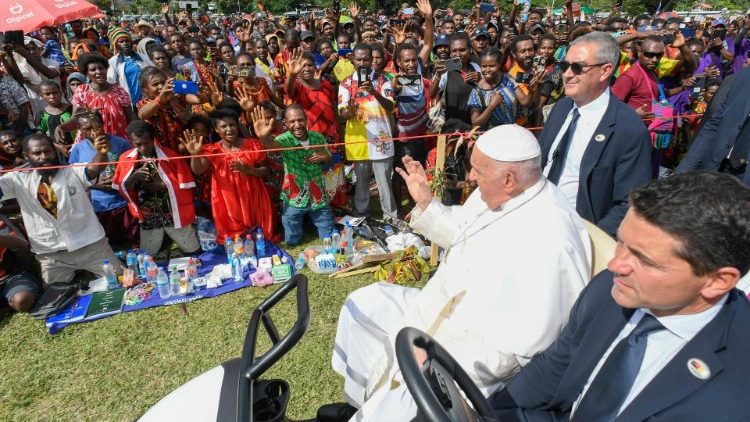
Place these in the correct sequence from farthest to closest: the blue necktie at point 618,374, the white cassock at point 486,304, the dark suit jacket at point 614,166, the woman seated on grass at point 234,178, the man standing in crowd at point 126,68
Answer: the man standing in crowd at point 126,68
the woman seated on grass at point 234,178
the dark suit jacket at point 614,166
the white cassock at point 486,304
the blue necktie at point 618,374

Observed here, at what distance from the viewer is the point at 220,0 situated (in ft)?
207

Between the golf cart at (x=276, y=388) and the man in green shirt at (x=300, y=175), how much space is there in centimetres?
330

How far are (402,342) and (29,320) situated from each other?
448 centimetres

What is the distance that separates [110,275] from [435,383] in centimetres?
450

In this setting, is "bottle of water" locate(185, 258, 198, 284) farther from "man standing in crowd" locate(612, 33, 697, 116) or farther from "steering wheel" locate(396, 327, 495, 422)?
"man standing in crowd" locate(612, 33, 697, 116)

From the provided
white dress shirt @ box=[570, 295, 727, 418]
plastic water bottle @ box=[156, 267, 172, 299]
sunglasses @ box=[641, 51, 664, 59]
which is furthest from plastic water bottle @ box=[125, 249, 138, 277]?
sunglasses @ box=[641, 51, 664, 59]

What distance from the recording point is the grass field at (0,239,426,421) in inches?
131

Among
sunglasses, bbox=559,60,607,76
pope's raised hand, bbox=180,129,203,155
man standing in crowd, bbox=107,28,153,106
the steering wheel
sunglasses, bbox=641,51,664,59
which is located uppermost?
sunglasses, bbox=559,60,607,76

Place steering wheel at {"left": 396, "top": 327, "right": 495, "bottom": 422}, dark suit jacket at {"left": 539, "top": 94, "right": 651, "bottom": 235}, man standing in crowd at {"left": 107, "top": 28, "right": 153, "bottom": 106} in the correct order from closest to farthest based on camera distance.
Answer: steering wheel at {"left": 396, "top": 327, "right": 495, "bottom": 422} < dark suit jacket at {"left": 539, "top": 94, "right": 651, "bottom": 235} < man standing in crowd at {"left": 107, "top": 28, "right": 153, "bottom": 106}

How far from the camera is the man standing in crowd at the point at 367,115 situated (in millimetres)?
5508

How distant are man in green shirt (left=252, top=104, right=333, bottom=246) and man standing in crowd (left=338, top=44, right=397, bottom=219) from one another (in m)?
0.42

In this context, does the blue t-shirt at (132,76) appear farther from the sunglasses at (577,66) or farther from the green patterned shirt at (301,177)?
the sunglasses at (577,66)

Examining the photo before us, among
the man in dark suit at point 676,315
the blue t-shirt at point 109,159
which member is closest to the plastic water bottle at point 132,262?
the blue t-shirt at point 109,159

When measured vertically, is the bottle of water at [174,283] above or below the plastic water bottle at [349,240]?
below
